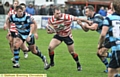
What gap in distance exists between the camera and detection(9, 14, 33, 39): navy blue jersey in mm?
16756

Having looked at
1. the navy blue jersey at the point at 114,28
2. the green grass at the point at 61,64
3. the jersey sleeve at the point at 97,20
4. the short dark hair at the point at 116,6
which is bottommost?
the green grass at the point at 61,64

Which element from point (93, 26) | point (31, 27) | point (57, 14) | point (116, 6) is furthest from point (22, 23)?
point (116, 6)

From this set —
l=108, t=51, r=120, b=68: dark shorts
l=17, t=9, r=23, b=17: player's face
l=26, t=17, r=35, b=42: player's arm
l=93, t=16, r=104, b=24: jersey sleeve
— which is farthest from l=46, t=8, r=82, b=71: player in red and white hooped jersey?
l=108, t=51, r=120, b=68: dark shorts

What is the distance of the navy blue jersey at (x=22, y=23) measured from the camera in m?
16.8

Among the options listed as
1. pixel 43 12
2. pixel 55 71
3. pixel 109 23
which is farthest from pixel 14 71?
pixel 43 12

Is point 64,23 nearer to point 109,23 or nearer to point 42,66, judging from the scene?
point 42,66

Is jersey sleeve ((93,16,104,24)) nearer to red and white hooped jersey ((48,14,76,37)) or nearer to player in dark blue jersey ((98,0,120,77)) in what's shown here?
red and white hooped jersey ((48,14,76,37))

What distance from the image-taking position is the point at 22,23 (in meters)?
16.8

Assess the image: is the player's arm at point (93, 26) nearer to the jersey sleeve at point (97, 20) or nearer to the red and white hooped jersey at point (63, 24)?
the jersey sleeve at point (97, 20)

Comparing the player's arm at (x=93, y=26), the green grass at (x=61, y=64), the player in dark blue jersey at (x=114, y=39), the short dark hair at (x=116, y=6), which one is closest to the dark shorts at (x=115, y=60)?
the player in dark blue jersey at (x=114, y=39)

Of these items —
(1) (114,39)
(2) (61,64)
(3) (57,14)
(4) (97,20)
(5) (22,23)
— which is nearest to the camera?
(1) (114,39)

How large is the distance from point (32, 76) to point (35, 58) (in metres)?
7.66

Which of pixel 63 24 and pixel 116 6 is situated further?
pixel 63 24

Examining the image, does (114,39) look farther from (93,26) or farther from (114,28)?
(93,26)
